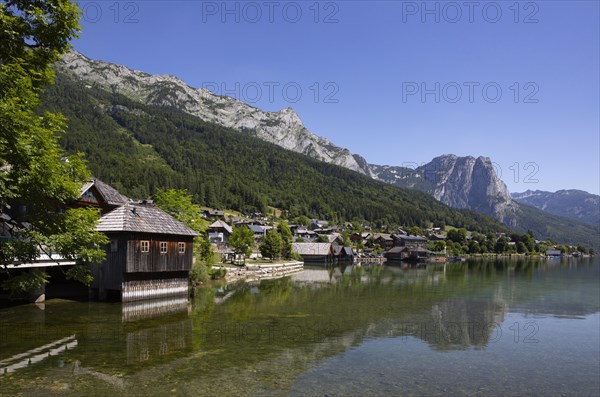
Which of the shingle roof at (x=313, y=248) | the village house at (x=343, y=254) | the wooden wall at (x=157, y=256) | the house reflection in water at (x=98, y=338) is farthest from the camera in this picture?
the village house at (x=343, y=254)

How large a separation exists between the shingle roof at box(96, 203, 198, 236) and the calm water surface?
6.53 metres

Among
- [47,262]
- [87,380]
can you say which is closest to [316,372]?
[87,380]

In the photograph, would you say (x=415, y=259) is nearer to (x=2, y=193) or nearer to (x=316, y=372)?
(x=316, y=372)

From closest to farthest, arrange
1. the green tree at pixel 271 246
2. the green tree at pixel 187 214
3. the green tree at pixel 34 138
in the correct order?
1. the green tree at pixel 34 138
2. the green tree at pixel 187 214
3. the green tree at pixel 271 246

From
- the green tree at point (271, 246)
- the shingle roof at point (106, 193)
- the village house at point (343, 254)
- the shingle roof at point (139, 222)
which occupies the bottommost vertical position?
the village house at point (343, 254)

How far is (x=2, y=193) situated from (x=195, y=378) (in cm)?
1087

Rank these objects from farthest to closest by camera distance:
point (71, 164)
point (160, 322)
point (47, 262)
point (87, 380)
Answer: point (47, 262) < point (160, 322) < point (87, 380) < point (71, 164)

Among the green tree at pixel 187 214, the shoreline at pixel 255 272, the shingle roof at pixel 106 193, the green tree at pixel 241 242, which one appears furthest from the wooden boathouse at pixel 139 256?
the green tree at pixel 241 242

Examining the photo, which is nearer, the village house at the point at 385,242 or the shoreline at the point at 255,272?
the shoreline at the point at 255,272

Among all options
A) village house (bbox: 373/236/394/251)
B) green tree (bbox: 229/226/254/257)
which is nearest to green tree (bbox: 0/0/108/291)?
green tree (bbox: 229/226/254/257)

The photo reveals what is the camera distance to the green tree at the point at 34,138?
13117 mm

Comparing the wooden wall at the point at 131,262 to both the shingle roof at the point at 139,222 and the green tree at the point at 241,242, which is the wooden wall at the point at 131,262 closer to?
the shingle roof at the point at 139,222

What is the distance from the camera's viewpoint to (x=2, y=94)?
13.0 metres

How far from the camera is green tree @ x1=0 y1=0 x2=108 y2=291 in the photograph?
43.0 feet
